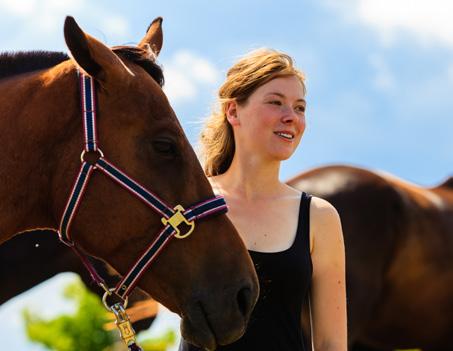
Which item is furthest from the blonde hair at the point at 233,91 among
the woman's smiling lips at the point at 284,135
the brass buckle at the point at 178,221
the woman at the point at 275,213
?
the brass buckle at the point at 178,221

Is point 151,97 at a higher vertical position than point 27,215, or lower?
higher

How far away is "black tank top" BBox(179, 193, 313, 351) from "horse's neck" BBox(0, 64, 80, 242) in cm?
88

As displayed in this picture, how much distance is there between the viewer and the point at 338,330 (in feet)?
9.68

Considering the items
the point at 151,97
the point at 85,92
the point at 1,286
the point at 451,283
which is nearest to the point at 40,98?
the point at 85,92

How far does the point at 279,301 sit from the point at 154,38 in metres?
1.31

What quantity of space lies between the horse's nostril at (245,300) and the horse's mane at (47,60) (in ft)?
2.97

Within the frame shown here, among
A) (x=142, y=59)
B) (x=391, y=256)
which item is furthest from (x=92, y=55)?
(x=391, y=256)

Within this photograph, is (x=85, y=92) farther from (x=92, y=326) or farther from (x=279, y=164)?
(x=92, y=326)

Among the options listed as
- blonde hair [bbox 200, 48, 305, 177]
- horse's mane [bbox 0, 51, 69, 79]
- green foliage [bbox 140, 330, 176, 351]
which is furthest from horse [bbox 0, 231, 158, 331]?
green foliage [bbox 140, 330, 176, 351]

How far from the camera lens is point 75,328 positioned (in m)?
23.5

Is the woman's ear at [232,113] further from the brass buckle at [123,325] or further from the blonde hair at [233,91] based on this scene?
the brass buckle at [123,325]

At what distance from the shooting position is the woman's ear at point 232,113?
3.35 meters

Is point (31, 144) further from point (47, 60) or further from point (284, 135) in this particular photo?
point (284, 135)

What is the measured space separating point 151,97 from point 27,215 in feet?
2.12
